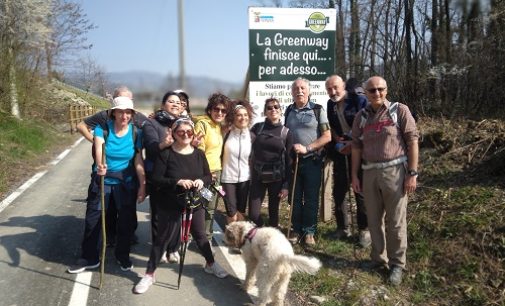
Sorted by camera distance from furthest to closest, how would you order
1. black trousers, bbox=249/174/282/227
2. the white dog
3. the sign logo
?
the sign logo
black trousers, bbox=249/174/282/227
the white dog

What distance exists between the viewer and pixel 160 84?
13.9ft

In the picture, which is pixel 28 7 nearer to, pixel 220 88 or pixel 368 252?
pixel 220 88

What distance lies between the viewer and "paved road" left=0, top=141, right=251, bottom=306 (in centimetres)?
395

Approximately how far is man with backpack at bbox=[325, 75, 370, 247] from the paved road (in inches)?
59.5

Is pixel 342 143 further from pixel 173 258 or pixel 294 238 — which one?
pixel 173 258

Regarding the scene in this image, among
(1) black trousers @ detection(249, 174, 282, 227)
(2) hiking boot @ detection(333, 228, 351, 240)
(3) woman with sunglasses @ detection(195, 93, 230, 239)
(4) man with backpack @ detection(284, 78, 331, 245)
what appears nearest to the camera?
(3) woman with sunglasses @ detection(195, 93, 230, 239)

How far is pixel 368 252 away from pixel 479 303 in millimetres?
1421

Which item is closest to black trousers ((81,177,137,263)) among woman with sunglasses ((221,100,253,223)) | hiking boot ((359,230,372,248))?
woman with sunglasses ((221,100,253,223))

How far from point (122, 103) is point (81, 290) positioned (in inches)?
76.7

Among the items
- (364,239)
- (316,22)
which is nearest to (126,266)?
(364,239)

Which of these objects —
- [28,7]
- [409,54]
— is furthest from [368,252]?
[28,7]

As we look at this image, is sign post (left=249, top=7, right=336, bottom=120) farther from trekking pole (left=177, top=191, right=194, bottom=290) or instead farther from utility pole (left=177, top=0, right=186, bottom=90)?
trekking pole (left=177, top=191, right=194, bottom=290)

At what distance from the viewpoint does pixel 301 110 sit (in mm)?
4973

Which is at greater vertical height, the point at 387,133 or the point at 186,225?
the point at 387,133
